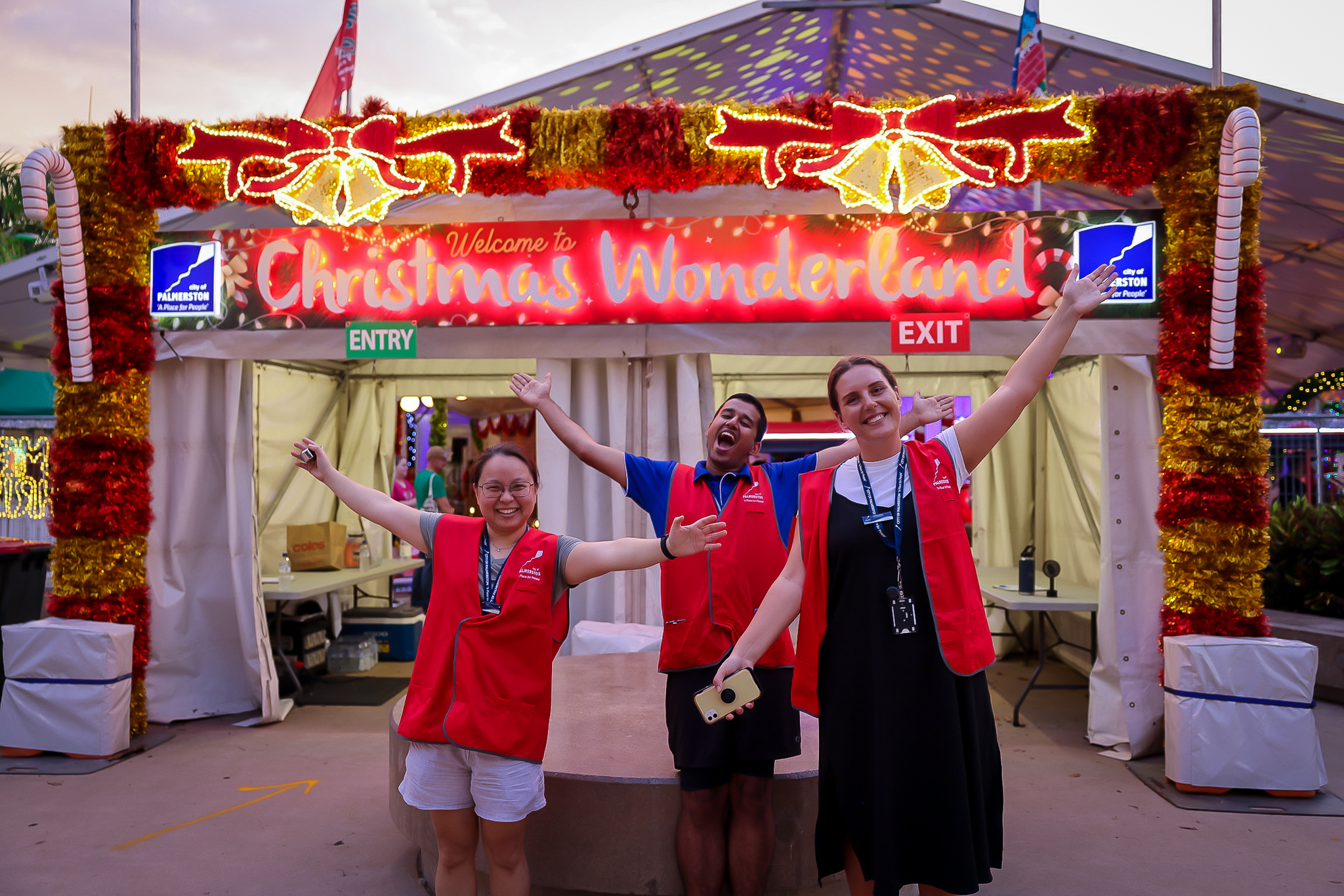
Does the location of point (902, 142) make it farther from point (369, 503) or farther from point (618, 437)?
point (369, 503)

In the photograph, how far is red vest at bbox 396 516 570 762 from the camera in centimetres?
241

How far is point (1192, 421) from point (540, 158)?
404 cm

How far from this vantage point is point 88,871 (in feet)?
11.8

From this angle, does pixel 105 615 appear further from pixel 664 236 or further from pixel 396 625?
pixel 664 236

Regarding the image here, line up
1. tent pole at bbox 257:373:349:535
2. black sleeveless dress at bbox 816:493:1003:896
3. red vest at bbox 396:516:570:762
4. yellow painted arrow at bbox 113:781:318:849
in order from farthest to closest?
1. tent pole at bbox 257:373:349:535
2. yellow painted arrow at bbox 113:781:318:849
3. red vest at bbox 396:516:570:762
4. black sleeveless dress at bbox 816:493:1003:896

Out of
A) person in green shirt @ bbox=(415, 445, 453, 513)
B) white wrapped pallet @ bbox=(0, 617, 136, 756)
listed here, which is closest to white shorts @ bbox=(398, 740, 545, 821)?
white wrapped pallet @ bbox=(0, 617, 136, 756)

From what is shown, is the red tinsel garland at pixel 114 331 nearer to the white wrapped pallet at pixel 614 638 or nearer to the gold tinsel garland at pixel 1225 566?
the white wrapped pallet at pixel 614 638

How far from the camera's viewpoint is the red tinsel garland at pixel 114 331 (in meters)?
5.47

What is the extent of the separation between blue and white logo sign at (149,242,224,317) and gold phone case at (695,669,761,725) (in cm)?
488

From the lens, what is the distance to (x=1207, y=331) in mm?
4871

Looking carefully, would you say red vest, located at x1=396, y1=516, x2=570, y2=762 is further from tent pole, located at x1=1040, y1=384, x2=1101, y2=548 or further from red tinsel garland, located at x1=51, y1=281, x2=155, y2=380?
tent pole, located at x1=1040, y1=384, x2=1101, y2=548

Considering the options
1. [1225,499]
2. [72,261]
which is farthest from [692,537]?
[72,261]

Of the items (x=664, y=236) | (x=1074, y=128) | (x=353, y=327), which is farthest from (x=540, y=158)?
(x=1074, y=128)

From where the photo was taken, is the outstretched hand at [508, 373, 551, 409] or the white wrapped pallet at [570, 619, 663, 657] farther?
the white wrapped pallet at [570, 619, 663, 657]
